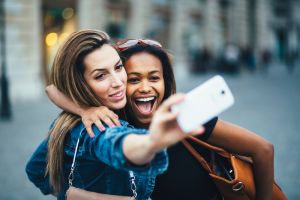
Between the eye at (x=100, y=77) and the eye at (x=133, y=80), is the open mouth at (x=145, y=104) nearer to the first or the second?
the eye at (x=133, y=80)

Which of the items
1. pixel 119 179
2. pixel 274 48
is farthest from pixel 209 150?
pixel 274 48

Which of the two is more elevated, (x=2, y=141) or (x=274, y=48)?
(x=2, y=141)

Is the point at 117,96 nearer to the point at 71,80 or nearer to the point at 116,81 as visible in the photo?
the point at 116,81

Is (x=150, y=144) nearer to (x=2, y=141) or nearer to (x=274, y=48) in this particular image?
(x=2, y=141)

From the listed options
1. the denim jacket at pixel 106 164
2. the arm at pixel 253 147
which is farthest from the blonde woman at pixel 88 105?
the arm at pixel 253 147

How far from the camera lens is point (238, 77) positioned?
70.3 feet

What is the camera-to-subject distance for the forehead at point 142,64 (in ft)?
6.74

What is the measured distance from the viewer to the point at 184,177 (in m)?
2.02

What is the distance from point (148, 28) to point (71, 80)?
54.7ft

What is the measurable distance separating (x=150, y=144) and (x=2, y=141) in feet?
21.5

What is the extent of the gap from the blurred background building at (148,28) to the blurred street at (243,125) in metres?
1.57

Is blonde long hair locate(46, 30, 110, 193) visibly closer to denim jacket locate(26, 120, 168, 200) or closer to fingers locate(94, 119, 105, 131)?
denim jacket locate(26, 120, 168, 200)

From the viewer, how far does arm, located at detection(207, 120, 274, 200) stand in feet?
6.29

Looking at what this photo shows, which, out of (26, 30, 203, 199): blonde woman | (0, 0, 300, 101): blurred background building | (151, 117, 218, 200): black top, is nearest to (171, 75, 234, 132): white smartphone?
(26, 30, 203, 199): blonde woman
